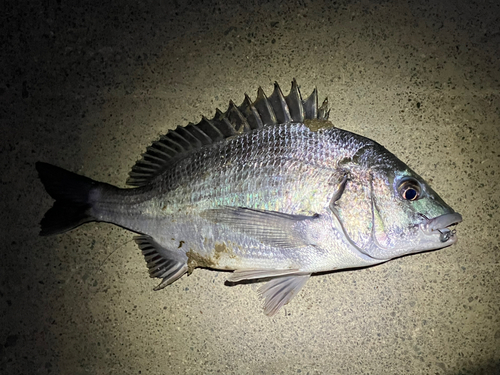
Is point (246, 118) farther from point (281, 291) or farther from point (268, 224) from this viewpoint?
point (281, 291)

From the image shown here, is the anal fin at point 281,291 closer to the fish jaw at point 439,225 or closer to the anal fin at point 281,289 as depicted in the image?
the anal fin at point 281,289

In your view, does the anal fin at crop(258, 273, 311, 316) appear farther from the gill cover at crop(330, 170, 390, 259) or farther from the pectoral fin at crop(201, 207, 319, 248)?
the gill cover at crop(330, 170, 390, 259)

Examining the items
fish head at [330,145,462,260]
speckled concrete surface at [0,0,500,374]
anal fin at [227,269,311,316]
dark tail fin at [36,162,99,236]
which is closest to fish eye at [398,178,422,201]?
fish head at [330,145,462,260]

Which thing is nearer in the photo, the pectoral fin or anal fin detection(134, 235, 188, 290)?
the pectoral fin

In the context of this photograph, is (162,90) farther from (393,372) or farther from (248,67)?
(393,372)

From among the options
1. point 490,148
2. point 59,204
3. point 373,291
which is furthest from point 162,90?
point 490,148

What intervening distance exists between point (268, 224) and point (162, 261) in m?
0.68

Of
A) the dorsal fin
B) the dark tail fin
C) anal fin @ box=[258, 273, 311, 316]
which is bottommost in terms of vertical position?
anal fin @ box=[258, 273, 311, 316]

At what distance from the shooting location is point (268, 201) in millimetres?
1626

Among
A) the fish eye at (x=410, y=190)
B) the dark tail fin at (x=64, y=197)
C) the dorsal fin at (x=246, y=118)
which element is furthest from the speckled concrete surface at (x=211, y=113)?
the fish eye at (x=410, y=190)

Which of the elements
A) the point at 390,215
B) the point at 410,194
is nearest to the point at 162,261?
the point at 390,215

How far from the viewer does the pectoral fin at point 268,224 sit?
1.60m

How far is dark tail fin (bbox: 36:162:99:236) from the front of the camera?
1886 mm

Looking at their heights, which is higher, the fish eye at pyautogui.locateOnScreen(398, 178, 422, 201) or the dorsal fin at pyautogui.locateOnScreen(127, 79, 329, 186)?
the dorsal fin at pyautogui.locateOnScreen(127, 79, 329, 186)
